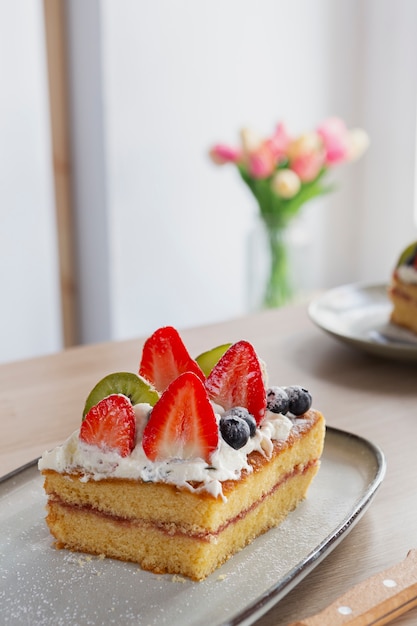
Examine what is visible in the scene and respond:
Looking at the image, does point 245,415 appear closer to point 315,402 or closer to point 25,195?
point 315,402

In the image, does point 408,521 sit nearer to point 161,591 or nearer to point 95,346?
point 161,591

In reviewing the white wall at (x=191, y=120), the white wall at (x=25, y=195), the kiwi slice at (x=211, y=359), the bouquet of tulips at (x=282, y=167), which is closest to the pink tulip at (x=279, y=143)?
the bouquet of tulips at (x=282, y=167)

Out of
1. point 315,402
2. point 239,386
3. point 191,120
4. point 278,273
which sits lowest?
point 278,273

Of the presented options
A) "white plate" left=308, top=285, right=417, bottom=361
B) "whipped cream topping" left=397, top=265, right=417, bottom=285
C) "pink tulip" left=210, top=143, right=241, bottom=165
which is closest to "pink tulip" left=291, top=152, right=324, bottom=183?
"pink tulip" left=210, top=143, right=241, bottom=165

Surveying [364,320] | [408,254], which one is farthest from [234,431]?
[408,254]

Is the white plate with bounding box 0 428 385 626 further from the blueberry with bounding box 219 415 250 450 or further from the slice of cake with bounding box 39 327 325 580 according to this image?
the blueberry with bounding box 219 415 250 450

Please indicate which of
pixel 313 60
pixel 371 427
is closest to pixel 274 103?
pixel 313 60
